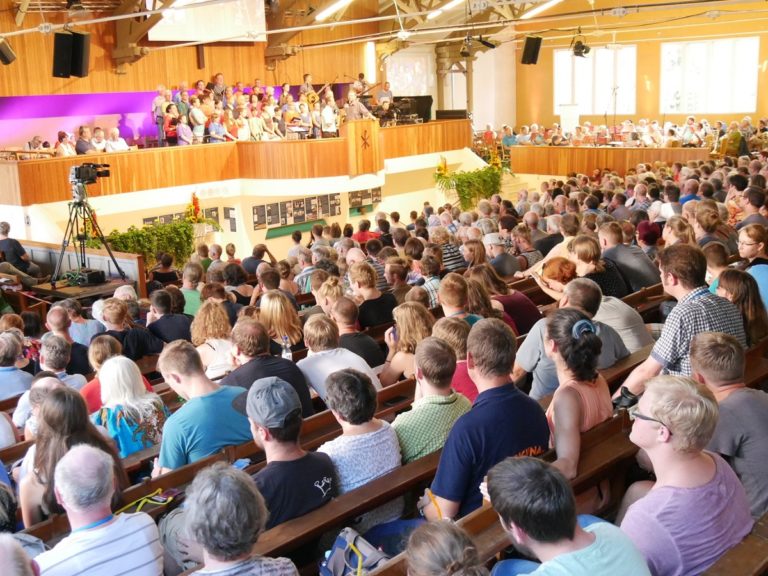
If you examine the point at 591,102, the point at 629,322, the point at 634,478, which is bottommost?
the point at 634,478

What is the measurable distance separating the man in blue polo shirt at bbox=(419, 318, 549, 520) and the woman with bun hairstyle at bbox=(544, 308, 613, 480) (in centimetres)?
11

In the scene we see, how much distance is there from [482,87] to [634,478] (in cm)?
2400

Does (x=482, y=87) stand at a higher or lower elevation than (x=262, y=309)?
higher

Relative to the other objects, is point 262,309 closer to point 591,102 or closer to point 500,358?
point 500,358

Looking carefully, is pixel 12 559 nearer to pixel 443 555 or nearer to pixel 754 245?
pixel 443 555

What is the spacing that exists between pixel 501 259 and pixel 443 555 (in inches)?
227

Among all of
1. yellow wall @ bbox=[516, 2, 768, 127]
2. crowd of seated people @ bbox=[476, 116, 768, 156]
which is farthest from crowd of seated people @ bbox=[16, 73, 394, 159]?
yellow wall @ bbox=[516, 2, 768, 127]

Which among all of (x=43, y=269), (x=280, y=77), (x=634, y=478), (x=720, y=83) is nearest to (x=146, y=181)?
(x=43, y=269)

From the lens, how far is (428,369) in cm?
364

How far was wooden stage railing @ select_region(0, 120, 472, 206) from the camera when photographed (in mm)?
13062

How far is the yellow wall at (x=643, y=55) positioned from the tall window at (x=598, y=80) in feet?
0.68

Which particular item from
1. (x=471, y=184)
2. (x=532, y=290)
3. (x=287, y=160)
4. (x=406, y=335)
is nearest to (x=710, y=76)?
(x=471, y=184)

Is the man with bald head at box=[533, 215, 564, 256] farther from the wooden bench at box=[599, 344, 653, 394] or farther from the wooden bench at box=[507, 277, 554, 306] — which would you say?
the wooden bench at box=[599, 344, 653, 394]

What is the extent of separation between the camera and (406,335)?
5.02 m
